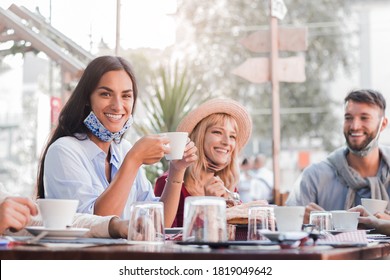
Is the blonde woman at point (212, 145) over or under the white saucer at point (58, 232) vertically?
over

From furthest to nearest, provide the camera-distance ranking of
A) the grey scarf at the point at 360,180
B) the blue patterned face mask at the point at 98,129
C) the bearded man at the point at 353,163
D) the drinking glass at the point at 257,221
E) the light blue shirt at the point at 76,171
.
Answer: the bearded man at the point at 353,163
the grey scarf at the point at 360,180
the blue patterned face mask at the point at 98,129
the light blue shirt at the point at 76,171
the drinking glass at the point at 257,221

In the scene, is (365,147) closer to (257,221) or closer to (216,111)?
(216,111)

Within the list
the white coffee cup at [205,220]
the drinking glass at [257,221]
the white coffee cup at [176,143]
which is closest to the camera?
the white coffee cup at [205,220]

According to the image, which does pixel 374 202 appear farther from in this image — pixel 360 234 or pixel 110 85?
pixel 110 85

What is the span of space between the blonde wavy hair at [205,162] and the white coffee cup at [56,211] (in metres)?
1.61

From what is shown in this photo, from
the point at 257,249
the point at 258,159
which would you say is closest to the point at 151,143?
the point at 257,249

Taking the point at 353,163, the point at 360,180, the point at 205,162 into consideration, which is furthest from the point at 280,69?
the point at 205,162

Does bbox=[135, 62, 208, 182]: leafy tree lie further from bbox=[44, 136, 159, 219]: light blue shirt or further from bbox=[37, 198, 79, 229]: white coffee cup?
bbox=[37, 198, 79, 229]: white coffee cup

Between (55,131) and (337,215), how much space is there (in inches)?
48.6

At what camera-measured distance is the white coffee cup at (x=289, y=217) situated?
1.97m

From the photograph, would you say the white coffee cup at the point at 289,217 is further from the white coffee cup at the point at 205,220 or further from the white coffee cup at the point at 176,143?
the white coffee cup at the point at 176,143

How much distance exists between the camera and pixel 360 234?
2189mm

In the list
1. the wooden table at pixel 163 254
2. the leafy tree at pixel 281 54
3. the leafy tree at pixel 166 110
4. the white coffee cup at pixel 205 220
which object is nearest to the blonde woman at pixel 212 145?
the white coffee cup at pixel 205 220
